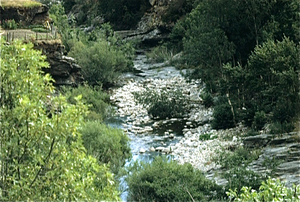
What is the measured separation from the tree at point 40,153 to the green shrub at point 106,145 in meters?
7.16

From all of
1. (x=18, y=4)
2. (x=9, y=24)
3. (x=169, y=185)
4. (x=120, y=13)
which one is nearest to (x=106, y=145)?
(x=169, y=185)

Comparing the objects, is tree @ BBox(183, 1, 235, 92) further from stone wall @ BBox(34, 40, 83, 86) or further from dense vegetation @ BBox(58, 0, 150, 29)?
dense vegetation @ BBox(58, 0, 150, 29)

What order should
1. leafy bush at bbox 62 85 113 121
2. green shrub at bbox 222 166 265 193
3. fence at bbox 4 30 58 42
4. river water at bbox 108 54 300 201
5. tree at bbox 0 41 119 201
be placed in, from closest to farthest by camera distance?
tree at bbox 0 41 119 201 → green shrub at bbox 222 166 265 193 → river water at bbox 108 54 300 201 → leafy bush at bbox 62 85 113 121 → fence at bbox 4 30 58 42

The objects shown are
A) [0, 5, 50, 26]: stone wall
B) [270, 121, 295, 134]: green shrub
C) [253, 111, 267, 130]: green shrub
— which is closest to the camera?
[270, 121, 295, 134]: green shrub

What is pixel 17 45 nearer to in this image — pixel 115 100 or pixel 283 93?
pixel 283 93

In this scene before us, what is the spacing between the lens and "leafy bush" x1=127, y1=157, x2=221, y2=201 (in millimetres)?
10430

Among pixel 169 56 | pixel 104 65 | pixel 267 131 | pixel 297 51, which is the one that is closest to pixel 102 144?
pixel 267 131

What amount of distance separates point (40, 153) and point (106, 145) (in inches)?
327

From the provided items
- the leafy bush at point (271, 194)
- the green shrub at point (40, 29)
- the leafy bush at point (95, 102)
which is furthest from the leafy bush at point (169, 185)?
the green shrub at point (40, 29)

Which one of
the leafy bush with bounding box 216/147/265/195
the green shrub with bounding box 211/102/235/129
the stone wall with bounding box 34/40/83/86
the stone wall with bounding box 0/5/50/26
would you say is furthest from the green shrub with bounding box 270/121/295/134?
the stone wall with bounding box 0/5/50/26

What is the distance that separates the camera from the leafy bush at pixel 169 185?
10.4 meters

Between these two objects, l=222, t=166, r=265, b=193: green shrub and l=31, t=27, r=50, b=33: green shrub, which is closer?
l=222, t=166, r=265, b=193: green shrub

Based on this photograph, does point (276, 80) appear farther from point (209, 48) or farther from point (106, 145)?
point (106, 145)

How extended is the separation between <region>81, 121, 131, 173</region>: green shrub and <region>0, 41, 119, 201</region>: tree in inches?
282
